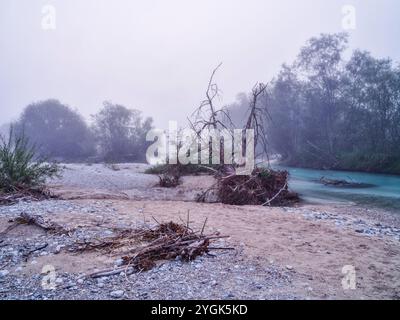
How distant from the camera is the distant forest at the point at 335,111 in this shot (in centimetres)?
2469

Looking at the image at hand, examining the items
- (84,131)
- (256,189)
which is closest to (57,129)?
(84,131)

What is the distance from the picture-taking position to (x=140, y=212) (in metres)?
5.98

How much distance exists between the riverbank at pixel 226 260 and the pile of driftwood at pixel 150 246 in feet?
0.35

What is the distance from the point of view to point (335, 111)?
98.6 feet

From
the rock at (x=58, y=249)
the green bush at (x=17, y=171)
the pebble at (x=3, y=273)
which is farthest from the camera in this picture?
the green bush at (x=17, y=171)

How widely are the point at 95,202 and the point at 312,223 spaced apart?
3762 millimetres

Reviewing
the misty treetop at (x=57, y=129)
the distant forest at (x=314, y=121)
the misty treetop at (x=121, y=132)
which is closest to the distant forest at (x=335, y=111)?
the distant forest at (x=314, y=121)

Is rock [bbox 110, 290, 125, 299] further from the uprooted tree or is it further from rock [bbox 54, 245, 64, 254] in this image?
the uprooted tree

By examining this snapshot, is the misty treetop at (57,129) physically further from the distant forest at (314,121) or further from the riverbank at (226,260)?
the riverbank at (226,260)

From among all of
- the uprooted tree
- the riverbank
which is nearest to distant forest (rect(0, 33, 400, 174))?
the uprooted tree

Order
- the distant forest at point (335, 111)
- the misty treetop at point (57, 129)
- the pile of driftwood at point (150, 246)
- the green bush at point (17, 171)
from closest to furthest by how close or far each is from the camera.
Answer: the pile of driftwood at point (150, 246) < the green bush at point (17, 171) < the distant forest at point (335, 111) < the misty treetop at point (57, 129)

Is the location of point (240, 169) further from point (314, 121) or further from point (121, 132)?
point (121, 132)
